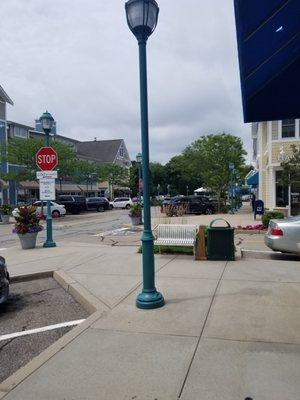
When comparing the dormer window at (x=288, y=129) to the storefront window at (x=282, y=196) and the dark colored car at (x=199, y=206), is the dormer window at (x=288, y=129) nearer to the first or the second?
the storefront window at (x=282, y=196)

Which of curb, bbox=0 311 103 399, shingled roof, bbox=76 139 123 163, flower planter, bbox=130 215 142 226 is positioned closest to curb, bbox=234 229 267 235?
flower planter, bbox=130 215 142 226

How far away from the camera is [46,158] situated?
1427 centimetres

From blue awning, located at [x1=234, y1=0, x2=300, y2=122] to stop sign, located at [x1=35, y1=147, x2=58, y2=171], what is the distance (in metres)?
8.31

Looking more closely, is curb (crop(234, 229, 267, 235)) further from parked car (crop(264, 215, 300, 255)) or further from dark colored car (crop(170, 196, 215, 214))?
dark colored car (crop(170, 196, 215, 214))

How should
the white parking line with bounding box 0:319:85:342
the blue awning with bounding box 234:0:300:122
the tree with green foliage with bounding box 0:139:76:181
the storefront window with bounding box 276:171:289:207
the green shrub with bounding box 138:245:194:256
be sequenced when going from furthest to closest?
the tree with green foliage with bounding box 0:139:76:181 < the storefront window with bounding box 276:171:289:207 < the green shrub with bounding box 138:245:194:256 < the white parking line with bounding box 0:319:85:342 < the blue awning with bounding box 234:0:300:122

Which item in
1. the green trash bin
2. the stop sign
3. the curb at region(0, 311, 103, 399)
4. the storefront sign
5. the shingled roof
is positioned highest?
the shingled roof

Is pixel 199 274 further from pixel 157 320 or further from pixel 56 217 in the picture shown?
pixel 56 217

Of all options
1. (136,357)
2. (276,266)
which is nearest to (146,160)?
(136,357)

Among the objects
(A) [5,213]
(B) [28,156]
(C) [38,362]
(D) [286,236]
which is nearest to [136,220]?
(A) [5,213]

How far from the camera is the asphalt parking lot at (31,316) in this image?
5188mm

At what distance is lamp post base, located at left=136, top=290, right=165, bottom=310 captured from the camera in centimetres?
636

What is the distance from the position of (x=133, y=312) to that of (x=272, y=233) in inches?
250

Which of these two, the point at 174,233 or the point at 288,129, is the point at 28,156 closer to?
the point at 288,129

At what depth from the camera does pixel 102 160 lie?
79.2 metres
